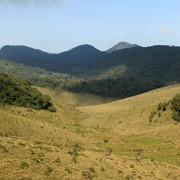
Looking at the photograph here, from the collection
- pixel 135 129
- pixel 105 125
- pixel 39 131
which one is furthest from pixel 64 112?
pixel 39 131

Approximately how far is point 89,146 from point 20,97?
3021cm

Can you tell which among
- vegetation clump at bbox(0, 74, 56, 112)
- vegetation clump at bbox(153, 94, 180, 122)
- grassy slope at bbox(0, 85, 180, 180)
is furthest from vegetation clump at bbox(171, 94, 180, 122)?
vegetation clump at bbox(0, 74, 56, 112)

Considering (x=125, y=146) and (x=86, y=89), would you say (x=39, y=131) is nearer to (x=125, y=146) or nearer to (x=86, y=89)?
(x=125, y=146)

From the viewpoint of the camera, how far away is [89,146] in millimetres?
46094

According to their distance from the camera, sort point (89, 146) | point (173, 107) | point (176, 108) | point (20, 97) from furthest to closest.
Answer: point (20, 97)
point (173, 107)
point (176, 108)
point (89, 146)

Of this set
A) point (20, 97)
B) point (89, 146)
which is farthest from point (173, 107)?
point (20, 97)

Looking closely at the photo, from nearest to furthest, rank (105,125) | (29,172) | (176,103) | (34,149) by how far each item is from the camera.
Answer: (29,172)
(34,149)
(176,103)
(105,125)

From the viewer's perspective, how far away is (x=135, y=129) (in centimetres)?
6266

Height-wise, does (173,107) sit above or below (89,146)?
above

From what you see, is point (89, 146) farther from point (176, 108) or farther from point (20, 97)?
point (20, 97)

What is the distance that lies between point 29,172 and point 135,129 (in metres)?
39.8

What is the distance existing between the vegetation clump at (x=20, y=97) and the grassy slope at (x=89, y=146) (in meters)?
3.05

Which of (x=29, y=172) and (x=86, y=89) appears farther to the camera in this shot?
(x=86, y=89)

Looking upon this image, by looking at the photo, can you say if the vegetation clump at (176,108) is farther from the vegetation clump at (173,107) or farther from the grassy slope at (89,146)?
the grassy slope at (89,146)
